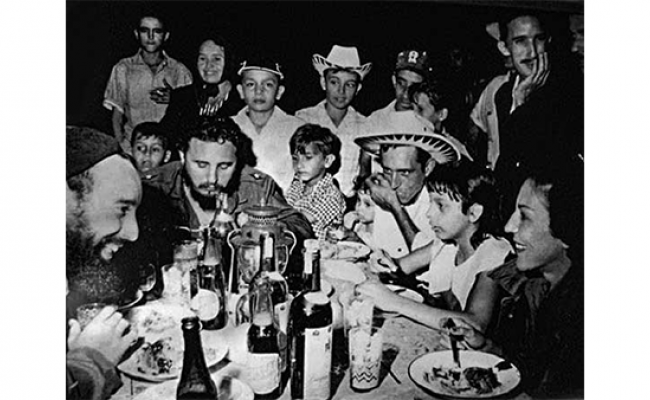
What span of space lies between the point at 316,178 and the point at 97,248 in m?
0.55

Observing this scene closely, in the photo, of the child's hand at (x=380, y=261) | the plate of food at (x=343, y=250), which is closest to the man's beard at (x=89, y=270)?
the plate of food at (x=343, y=250)

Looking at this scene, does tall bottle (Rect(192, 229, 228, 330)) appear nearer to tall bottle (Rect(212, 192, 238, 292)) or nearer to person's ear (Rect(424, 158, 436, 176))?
tall bottle (Rect(212, 192, 238, 292))

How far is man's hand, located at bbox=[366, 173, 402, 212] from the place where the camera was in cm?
206

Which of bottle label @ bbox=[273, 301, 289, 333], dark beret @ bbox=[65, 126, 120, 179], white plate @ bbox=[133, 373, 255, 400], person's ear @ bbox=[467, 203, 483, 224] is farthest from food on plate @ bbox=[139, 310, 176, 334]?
person's ear @ bbox=[467, 203, 483, 224]

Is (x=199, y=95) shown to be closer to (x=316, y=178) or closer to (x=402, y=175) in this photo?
(x=316, y=178)

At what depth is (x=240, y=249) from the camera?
2.03 metres

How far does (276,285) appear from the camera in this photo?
6.64 feet

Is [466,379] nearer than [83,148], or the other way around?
[83,148]

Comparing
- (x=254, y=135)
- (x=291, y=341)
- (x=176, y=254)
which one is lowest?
(x=291, y=341)

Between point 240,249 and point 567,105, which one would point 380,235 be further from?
point 567,105

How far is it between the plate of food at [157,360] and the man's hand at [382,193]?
22.9 inches

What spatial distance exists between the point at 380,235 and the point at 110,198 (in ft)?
2.15

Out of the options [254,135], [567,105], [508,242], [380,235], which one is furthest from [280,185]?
[567,105]

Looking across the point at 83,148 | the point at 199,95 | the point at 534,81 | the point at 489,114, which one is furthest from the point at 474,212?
the point at 83,148
